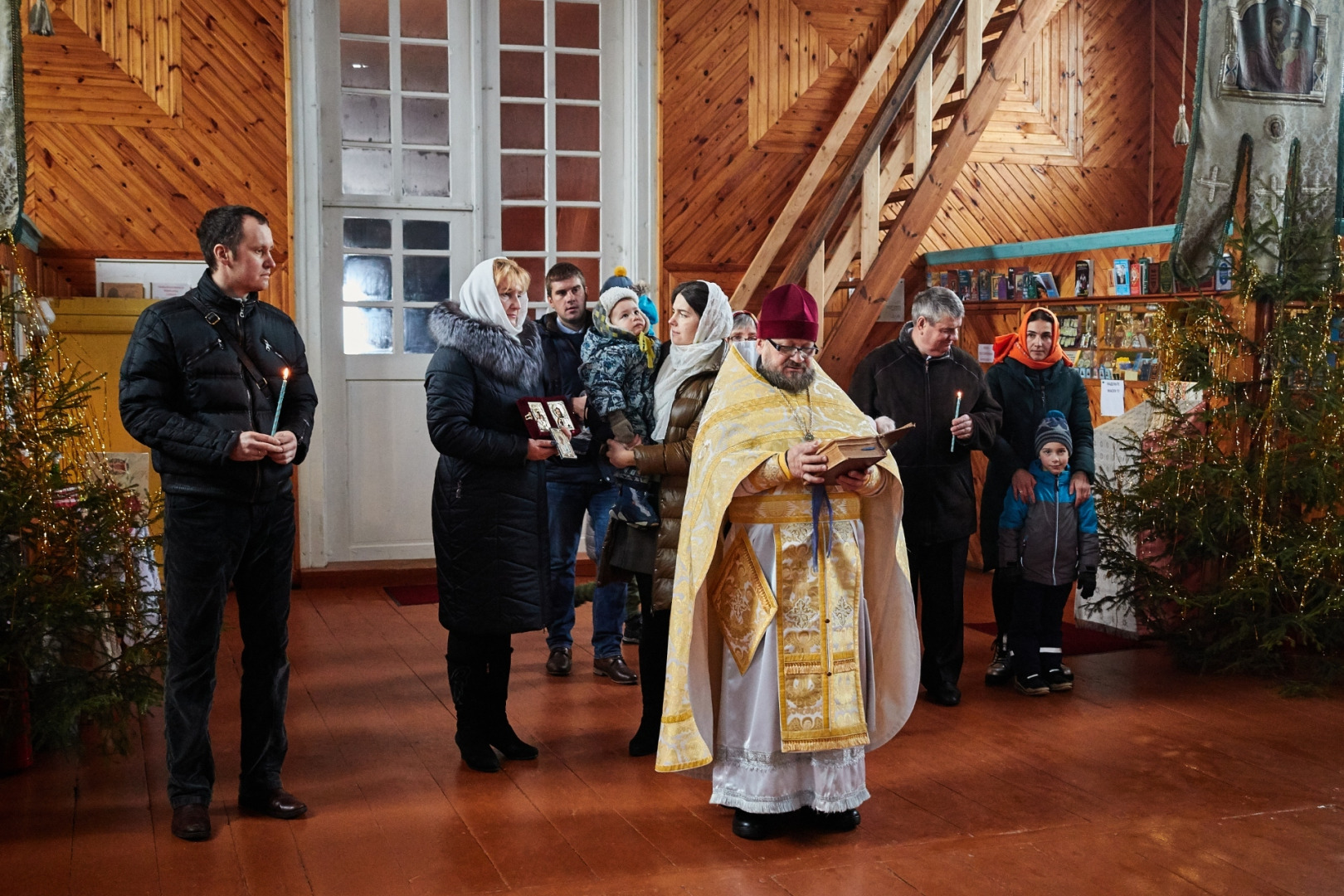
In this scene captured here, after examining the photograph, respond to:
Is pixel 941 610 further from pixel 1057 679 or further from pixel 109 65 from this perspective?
pixel 109 65

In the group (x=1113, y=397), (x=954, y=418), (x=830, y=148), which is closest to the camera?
(x=954, y=418)

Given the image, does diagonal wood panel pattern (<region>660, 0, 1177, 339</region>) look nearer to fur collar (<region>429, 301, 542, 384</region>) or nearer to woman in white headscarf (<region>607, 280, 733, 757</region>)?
woman in white headscarf (<region>607, 280, 733, 757</region>)

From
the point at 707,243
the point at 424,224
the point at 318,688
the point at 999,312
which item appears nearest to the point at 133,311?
the point at 424,224

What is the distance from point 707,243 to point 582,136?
106cm

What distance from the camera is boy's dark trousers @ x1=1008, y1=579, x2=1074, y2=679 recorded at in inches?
207

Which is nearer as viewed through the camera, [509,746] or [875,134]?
[509,746]

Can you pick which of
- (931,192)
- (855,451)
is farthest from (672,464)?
(931,192)

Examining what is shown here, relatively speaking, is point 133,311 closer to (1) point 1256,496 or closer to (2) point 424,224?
(2) point 424,224

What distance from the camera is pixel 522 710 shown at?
16.4 feet

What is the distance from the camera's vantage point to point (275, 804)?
380 centimetres

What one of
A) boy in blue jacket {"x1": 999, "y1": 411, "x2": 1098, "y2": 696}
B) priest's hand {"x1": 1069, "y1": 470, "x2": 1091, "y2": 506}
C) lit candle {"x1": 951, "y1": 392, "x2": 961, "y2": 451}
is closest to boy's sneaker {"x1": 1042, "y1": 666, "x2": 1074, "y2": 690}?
boy in blue jacket {"x1": 999, "y1": 411, "x2": 1098, "y2": 696}

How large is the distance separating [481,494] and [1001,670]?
2.51 m

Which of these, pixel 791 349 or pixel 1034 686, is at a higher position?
pixel 791 349

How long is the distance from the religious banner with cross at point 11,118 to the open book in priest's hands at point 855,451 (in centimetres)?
293
